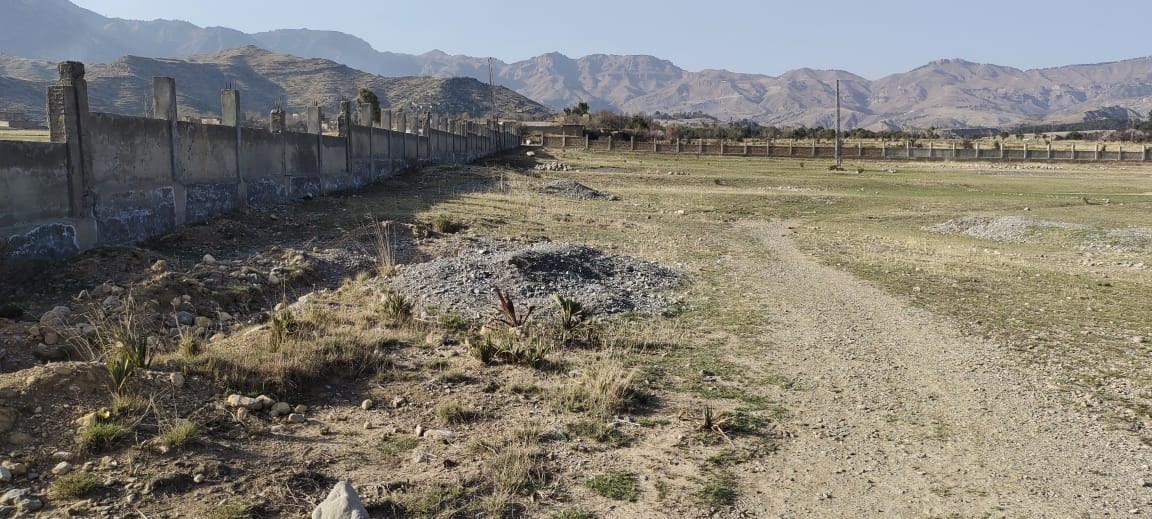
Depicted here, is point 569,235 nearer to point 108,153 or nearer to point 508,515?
point 108,153

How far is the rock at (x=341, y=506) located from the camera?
14.1 ft

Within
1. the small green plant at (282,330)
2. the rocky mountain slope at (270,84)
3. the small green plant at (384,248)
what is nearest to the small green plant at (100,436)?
the small green plant at (282,330)

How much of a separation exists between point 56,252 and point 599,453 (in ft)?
29.5

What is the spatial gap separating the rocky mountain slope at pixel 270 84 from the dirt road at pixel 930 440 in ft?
365

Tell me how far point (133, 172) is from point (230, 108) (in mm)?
4603

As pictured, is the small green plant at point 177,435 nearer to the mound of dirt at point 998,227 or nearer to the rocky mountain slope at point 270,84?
the mound of dirt at point 998,227

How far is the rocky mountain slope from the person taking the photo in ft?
400

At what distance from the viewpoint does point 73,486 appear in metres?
4.54

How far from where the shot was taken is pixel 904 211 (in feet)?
97.2

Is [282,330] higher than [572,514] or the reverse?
higher

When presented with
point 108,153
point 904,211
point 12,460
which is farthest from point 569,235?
point 904,211

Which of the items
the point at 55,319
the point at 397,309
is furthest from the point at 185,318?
the point at 397,309

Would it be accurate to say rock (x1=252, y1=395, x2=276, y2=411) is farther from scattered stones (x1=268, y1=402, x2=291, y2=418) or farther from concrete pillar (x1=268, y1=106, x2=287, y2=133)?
concrete pillar (x1=268, y1=106, x2=287, y2=133)

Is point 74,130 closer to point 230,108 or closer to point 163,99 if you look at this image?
point 163,99
